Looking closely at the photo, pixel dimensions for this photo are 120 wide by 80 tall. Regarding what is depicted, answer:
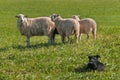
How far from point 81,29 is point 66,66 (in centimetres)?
762

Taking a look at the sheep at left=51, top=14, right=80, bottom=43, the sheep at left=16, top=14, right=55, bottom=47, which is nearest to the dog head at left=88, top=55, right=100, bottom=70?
the sheep at left=51, top=14, right=80, bottom=43

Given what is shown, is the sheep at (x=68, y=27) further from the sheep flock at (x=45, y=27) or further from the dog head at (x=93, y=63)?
the dog head at (x=93, y=63)

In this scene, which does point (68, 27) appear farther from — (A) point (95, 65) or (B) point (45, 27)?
(A) point (95, 65)

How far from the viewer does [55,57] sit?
13727mm

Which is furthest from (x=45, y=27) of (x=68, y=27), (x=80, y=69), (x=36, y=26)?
(x=80, y=69)

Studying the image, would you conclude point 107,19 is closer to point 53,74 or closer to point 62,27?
point 62,27

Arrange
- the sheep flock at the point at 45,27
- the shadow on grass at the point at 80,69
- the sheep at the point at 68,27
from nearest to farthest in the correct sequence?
the shadow on grass at the point at 80,69
the sheep at the point at 68,27
the sheep flock at the point at 45,27

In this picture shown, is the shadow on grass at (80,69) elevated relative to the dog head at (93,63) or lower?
lower

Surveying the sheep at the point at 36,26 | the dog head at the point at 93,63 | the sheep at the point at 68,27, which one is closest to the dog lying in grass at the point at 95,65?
the dog head at the point at 93,63

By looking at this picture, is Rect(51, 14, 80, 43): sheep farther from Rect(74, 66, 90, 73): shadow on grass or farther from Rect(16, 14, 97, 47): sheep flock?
Rect(74, 66, 90, 73): shadow on grass

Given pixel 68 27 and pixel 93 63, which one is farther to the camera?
pixel 68 27

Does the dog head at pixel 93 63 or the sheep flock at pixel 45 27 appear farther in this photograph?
the sheep flock at pixel 45 27

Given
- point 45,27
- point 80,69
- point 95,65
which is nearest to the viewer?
point 95,65

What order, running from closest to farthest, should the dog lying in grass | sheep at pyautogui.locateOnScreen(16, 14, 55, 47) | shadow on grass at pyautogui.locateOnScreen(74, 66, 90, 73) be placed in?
the dog lying in grass < shadow on grass at pyautogui.locateOnScreen(74, 66, 90, 73) < sheep at pyautogui.locateOnScreen(16, 14, 55, 47)
